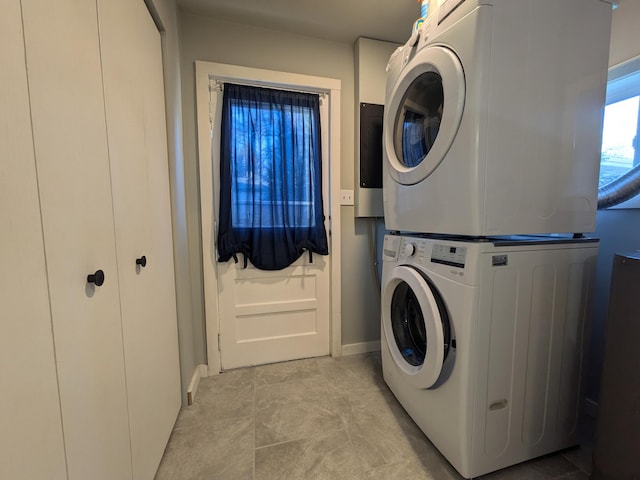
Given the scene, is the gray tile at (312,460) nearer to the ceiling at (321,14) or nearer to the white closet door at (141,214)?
the white closet door at (141,214)

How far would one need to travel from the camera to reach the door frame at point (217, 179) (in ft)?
5.26

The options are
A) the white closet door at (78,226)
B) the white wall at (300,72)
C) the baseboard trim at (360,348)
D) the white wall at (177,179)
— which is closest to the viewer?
the white closet door at (78,226)

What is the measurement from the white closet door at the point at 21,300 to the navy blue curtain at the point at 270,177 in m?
1.18

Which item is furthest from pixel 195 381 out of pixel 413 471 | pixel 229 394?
pixel 413 471

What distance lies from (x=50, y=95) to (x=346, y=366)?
192 cm

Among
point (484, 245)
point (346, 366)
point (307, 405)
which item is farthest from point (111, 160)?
point (346, 366)

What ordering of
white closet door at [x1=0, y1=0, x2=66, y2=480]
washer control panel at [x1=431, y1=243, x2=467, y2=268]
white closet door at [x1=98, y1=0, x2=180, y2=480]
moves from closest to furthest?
white closet door at [x1=0, y1=0, x2=66, y2=480] < white closet door at [x1=98, y1=0, x2=180, y2=480] < washer control panel at [x1=431, y1=243, x2=467, y2=268]

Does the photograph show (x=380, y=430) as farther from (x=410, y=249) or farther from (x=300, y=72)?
(x=300, y=72)

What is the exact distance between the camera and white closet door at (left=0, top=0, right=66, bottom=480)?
434mm

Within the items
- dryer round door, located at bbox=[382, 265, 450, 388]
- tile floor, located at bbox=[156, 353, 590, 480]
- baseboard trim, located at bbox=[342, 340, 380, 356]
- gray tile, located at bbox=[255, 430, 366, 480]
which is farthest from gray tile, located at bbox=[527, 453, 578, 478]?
baseboard trim, located at bbox=[342, 340, 380, 356]

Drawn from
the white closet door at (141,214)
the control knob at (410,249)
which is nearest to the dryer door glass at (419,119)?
the control knob at (410,249)

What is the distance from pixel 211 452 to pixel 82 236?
109 cm

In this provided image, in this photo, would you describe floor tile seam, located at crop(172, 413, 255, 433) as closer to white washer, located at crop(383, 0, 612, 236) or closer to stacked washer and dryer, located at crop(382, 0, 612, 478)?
stacked washer and dryer, located at crop(382, 0, 612, 478)

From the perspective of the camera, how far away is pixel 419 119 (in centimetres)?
122
